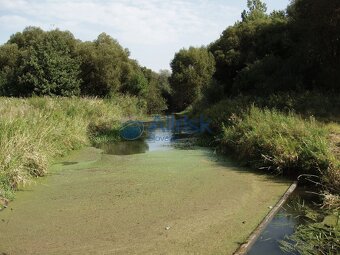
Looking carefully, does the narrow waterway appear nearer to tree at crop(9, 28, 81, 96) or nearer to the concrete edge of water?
the concrete edge of water

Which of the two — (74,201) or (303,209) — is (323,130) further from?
(74,201)

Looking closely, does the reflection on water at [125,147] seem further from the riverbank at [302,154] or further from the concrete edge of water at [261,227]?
the concrete edge of water at [261,227]

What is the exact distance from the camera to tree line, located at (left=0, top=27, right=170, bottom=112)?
78.8 ft

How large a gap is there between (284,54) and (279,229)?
57.1 feet

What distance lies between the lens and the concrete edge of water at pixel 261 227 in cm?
527

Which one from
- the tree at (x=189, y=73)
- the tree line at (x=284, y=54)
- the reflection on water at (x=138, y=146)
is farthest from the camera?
the tree at (x=189, y=73)

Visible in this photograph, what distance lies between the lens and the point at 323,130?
10.1 meters

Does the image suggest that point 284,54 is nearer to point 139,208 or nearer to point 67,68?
point 67,68

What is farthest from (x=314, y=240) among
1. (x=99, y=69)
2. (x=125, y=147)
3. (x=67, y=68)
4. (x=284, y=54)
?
(x=99, y=69)

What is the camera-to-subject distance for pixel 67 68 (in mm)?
26000

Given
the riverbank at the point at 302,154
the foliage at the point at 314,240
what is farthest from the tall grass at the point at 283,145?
the foliage at the point at 314,240

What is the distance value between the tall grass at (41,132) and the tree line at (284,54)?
22.7 ft

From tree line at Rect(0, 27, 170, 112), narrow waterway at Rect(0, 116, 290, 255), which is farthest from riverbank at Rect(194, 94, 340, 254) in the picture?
tree line at Rect(0, 27, 170, 112)

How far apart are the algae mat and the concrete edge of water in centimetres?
10
